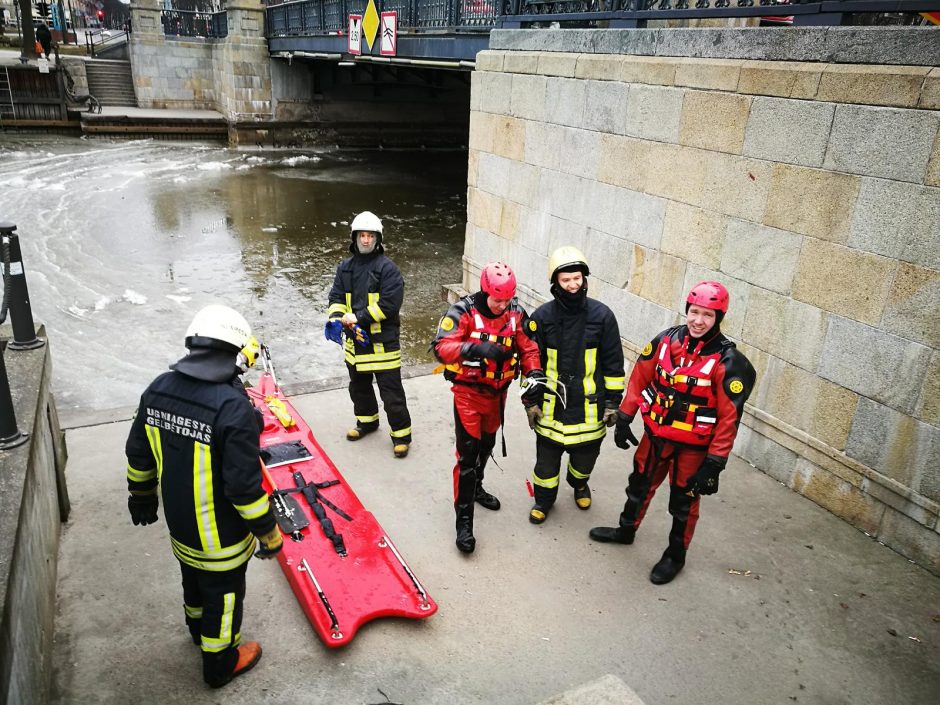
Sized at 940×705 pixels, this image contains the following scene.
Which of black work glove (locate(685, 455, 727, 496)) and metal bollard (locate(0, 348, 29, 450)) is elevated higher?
metal bollard (locate(0, 348, 29, 450))

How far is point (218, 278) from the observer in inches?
443

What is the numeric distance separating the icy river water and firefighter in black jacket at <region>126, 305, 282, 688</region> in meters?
4.49

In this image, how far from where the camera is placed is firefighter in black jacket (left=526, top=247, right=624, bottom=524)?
416cm

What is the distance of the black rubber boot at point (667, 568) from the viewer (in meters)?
4.14

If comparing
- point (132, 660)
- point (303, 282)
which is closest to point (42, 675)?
point (132, 660)

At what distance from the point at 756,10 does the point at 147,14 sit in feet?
91.5

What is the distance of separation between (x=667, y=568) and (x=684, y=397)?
3.72 ft

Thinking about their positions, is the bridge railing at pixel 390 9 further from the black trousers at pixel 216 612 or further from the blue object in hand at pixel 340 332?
the black trousers at pixel 216 612

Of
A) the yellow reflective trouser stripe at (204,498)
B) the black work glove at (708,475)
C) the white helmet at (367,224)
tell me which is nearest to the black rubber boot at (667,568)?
the black work glove at (708,475)

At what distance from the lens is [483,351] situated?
4.01m

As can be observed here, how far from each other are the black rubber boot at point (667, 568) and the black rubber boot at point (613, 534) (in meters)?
0.29

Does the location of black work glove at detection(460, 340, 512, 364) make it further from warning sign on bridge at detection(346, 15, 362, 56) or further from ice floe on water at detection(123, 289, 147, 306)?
warning sign on bridge at detection(346, 15, 362, 56)

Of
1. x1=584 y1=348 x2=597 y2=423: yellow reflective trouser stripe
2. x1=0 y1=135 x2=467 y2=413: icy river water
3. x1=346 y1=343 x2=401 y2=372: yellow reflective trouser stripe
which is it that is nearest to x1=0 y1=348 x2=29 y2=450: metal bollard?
x1=346 y1=343 x2=401 y2=372: yellow reflective trouser stripe

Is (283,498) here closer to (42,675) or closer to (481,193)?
(42,675)
